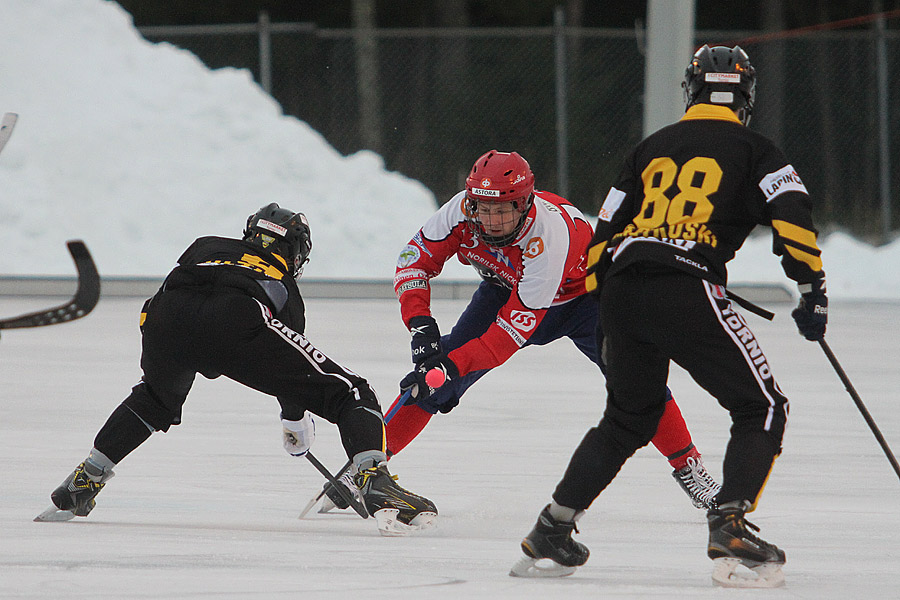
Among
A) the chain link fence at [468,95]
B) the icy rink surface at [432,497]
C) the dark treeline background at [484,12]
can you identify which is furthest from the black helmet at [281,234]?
the dark treeline background at [484,12]

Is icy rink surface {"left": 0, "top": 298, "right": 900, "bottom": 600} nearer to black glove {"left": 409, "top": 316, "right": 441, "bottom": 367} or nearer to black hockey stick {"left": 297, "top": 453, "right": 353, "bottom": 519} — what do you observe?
black hockey stick {"left": 297, "top": 453, "right": 353, "bottom": 519}

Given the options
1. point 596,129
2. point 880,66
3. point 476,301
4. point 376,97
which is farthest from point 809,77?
point 476,301

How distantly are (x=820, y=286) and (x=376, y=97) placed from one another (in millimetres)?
12272

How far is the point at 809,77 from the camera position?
1994 centimetres

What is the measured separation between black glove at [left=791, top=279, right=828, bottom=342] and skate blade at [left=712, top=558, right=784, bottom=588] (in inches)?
26.9

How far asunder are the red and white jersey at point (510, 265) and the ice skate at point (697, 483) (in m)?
0.76

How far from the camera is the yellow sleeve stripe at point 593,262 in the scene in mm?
3926

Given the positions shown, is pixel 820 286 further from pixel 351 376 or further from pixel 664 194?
pixel 351 376

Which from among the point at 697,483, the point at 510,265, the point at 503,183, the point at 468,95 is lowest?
the point at 468,95

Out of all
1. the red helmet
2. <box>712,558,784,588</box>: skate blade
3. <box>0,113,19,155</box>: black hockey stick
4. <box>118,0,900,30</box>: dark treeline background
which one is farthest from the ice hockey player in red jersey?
<box>118,0,900,30</box>: dark treeline background

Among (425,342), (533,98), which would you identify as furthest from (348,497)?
(533,98)

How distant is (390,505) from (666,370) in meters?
1.07

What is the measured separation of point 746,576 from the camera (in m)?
3.67

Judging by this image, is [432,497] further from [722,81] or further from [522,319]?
[722,81]
